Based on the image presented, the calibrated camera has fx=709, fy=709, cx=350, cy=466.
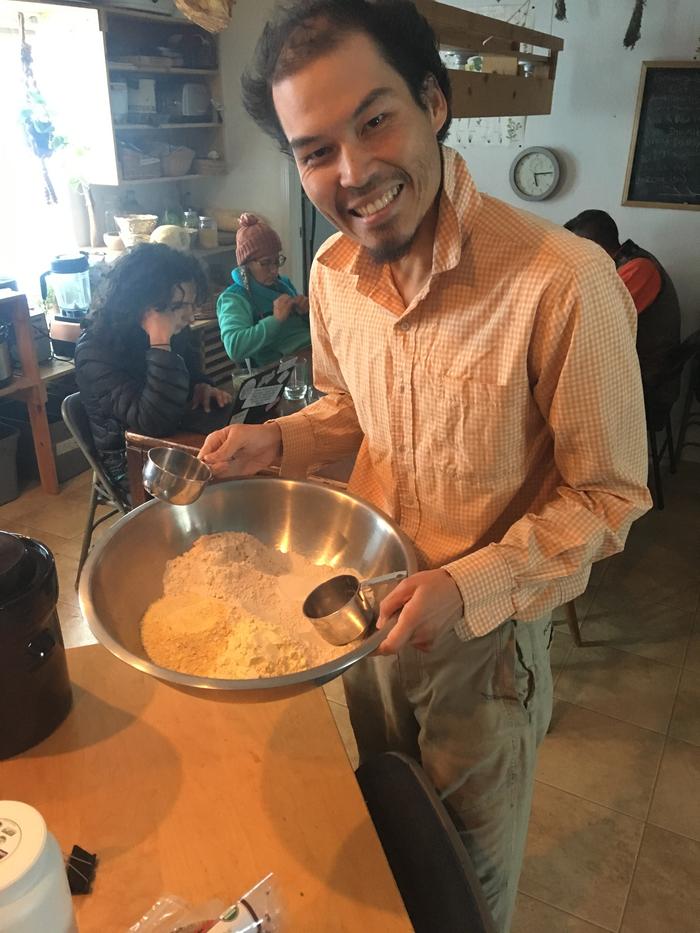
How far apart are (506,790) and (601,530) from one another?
0.48 metres

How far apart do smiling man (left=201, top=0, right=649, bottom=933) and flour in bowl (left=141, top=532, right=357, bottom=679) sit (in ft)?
0.49

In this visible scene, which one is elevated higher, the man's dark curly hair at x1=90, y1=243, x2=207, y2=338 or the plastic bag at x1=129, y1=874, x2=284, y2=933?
the man's dark curly hair at x1=90, y1=243, x2=207, y2=338

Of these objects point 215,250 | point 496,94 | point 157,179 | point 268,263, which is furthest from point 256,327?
point 157,179

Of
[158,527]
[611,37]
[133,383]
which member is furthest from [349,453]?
[611,37]

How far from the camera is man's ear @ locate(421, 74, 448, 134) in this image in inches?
39.1

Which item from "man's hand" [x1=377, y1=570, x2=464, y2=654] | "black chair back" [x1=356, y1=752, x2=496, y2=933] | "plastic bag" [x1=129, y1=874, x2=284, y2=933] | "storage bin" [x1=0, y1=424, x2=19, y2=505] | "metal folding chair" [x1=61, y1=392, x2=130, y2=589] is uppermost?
"man's hand" [x1=377, y1=570, x2=464, y2=654]

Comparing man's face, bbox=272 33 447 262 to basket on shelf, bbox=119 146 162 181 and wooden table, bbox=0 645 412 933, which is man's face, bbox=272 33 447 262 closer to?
wooden table, bbox=0 645 412 933

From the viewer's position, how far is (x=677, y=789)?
77.3 inches

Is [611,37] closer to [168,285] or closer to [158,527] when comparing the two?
[168,285]

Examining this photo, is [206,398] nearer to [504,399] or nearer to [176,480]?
[176,480]

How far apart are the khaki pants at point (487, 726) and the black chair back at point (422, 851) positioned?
7.5 inches

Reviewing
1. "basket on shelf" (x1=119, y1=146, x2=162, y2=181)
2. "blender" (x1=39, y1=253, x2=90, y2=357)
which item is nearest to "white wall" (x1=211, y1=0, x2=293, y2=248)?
"basket on shelf" (x1=119, y1=146, x2=162, y2=181)

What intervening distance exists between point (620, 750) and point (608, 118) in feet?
9.97

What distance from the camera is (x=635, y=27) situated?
11.0 ft
